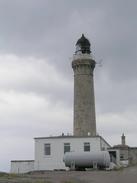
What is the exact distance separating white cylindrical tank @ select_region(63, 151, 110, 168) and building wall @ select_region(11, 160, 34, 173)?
8102 mm

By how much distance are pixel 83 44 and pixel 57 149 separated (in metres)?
18.4

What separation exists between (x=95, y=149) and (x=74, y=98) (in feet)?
39.2

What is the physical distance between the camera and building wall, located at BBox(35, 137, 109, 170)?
45906mm

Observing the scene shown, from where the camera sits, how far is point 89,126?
178 feet

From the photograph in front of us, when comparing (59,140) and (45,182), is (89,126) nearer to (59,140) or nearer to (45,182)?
(59,140)

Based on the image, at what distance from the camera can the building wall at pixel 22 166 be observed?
47.8 m

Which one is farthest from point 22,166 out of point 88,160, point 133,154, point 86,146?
point 133,154

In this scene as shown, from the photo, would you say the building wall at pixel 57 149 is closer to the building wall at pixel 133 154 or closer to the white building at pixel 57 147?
the white building at pixel 57 147

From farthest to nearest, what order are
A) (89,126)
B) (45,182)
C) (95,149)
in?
1. (89,126)
2. (95,149)
3. (45,182)

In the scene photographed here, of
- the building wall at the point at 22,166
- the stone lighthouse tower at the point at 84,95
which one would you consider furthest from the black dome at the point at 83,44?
the building wall at the point at 22,166

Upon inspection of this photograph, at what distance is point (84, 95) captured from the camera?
55.5 m

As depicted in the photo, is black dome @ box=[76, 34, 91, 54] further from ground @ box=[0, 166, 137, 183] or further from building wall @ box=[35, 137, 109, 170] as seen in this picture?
ground @ box=[0, 166, 137, 183]

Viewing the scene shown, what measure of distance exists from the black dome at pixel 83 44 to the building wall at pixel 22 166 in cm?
1787

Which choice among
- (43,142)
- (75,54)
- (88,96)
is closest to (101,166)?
A: (43,142)
